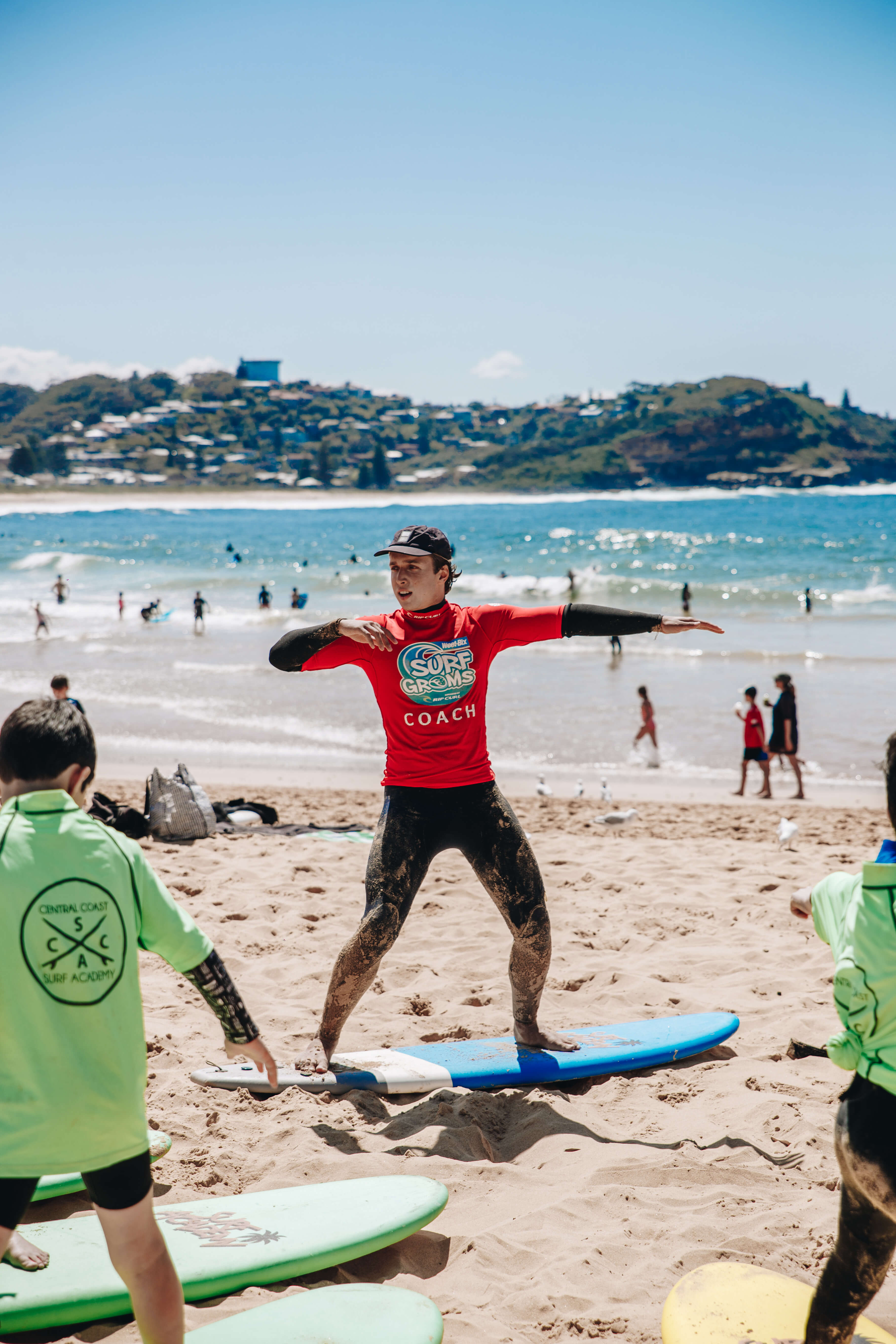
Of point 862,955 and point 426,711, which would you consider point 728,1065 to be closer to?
point 426,711

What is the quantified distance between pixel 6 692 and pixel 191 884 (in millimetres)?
13377

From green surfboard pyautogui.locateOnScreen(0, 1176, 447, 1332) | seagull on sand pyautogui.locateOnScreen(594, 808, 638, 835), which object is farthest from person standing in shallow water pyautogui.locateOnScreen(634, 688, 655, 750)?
green surfboard pyautogui.locateOnScreen(0, 1176, 447, 1332)

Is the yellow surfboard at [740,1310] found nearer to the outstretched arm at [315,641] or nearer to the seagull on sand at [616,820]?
the outstretched arm at [315,641]

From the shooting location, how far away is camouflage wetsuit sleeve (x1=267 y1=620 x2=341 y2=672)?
12.9 ft

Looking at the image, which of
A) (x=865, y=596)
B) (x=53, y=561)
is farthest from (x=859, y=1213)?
(x=53, y=561)

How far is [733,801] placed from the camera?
36.8 ft

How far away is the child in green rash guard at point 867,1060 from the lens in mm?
1977

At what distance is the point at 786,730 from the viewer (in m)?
11.6

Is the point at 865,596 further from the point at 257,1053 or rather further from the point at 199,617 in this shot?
the point at 257,1053

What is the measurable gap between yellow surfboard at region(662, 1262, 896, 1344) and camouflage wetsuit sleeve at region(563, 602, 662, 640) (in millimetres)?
2167

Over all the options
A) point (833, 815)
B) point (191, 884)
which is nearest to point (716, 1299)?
point (191, 884)

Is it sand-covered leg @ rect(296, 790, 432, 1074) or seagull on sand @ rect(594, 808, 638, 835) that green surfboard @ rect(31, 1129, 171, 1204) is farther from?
seagull on sand @ rect(594, 808, 638, 835)

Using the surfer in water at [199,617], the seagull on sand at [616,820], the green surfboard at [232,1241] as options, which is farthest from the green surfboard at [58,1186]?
the surfer in water at [199,617]

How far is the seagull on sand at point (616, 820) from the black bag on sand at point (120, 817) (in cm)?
417
